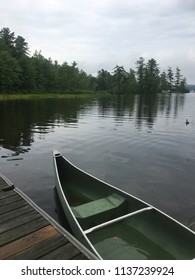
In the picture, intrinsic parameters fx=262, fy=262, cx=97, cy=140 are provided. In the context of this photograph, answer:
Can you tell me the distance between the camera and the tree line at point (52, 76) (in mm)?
96250

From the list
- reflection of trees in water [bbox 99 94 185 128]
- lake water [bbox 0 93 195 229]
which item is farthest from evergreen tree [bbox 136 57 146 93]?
lake water [bbox 0 93 195 229]

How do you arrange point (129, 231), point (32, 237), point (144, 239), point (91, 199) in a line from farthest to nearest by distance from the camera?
→ point (91, 199), point (129, 231), point (144, 239), point (32, 237)

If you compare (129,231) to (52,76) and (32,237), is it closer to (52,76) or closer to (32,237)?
(32,237)

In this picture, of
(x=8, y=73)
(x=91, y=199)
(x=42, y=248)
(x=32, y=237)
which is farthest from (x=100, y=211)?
(x=8, y=73)

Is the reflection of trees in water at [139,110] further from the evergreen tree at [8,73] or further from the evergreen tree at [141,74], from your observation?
the evergreen tree at [141,74]

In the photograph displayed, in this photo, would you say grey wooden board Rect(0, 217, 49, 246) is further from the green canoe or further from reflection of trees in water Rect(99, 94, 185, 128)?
reflection of trees in water Rect(99, 94, 185, 128)

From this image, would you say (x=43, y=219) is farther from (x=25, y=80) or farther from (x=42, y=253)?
(x=25, y=80)

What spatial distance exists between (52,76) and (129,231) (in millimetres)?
117577

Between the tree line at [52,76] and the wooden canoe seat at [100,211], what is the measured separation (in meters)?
87.9

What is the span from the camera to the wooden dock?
638cm

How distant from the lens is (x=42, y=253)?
254 inches

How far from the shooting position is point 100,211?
9445 millimetres
